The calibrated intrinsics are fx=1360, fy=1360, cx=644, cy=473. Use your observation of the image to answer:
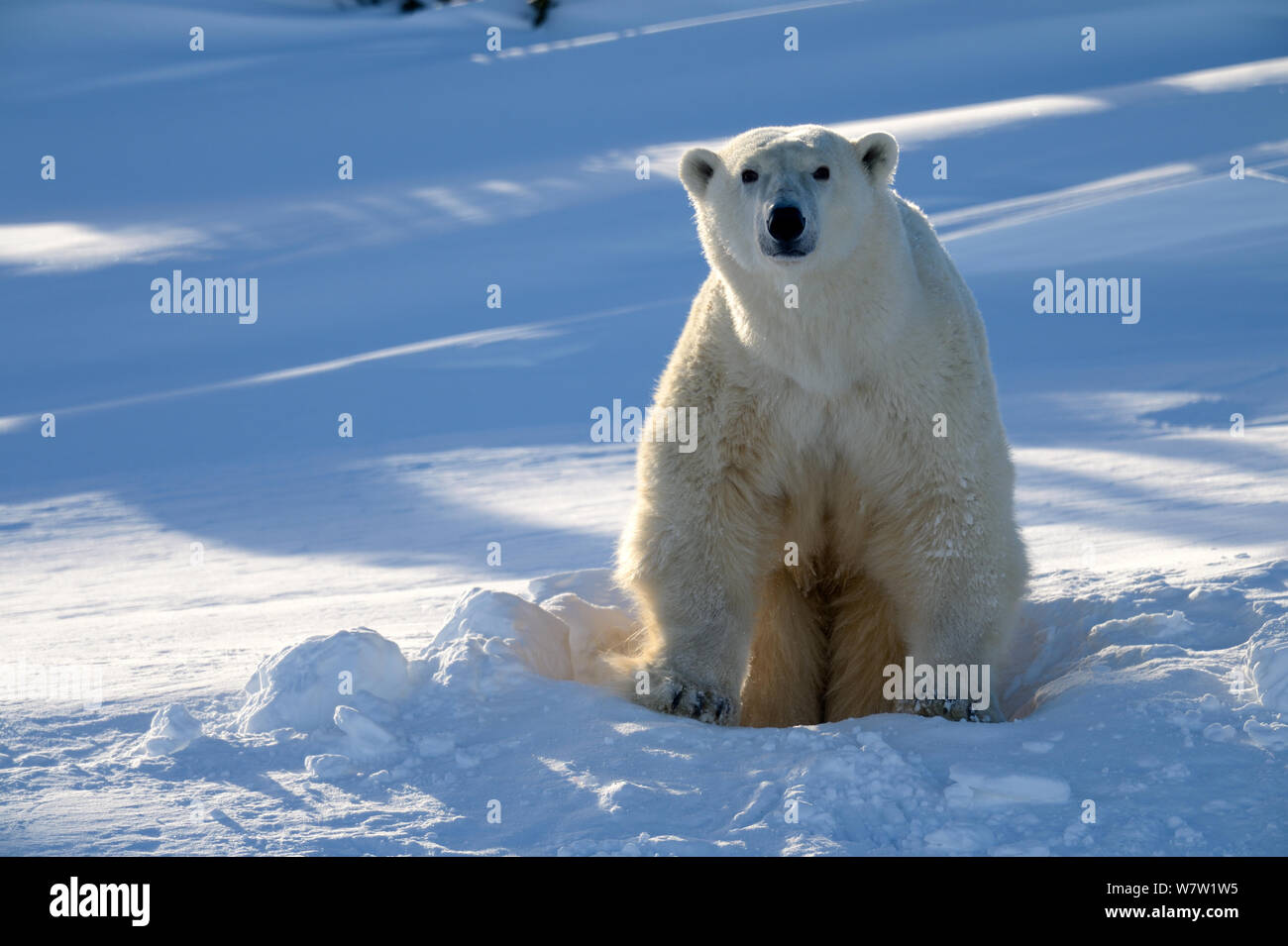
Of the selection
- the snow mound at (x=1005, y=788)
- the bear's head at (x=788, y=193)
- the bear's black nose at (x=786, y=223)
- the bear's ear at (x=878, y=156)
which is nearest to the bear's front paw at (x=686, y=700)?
the snow mound at (x=1005, y=788)

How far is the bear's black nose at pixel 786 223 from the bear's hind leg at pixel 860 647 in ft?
4.31

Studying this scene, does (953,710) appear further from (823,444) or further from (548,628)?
(548,628)

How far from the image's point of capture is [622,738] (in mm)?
3568

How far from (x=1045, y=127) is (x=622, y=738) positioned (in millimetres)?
12939

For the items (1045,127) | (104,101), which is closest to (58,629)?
(1045,127)

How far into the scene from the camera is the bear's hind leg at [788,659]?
182 inches

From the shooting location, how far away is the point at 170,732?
3.60m

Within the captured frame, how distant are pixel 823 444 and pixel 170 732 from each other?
1982mm

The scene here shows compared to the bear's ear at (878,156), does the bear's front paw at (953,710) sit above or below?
below

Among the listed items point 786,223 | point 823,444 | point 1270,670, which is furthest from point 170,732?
point 1270,670

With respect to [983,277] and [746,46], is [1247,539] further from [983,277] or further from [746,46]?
[746,46]

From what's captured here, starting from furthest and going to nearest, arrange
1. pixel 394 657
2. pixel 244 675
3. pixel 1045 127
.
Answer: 1. pixel 1045 127
2. pixel 244 675
3. pixel 394 657

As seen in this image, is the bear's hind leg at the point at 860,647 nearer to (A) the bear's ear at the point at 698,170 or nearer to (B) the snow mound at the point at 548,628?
(B) the snow mound at the point at 548,628

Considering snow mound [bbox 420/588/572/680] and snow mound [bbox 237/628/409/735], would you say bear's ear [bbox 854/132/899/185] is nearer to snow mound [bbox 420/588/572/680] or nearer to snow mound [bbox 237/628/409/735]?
snow mound [bbox 420/588/572/680]
